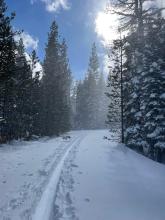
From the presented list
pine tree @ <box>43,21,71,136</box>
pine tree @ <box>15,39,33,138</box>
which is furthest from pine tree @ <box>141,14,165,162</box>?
pine tree @ <box>43,21,71,136</box>

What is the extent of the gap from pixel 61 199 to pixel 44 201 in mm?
642

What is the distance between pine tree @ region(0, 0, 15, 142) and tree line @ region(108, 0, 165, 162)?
33.3 feet

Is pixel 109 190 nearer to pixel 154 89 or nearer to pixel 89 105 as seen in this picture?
pixel 154 89

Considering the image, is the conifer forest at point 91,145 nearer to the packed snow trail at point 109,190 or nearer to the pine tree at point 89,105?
the packed snow trail at point 109,190

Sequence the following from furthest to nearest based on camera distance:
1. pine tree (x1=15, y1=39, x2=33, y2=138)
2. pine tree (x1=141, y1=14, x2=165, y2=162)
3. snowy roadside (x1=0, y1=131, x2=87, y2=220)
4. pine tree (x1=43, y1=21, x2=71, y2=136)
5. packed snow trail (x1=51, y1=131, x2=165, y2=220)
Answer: pine tree (x1=43, y1=21, x2=71, y2=136) < pine tree (x1=15, y1=39, x2=33, y2=138) < pine tree (x1=141, y1=14, x2=165, y2=162) < packed snow trail (x1=51, y1=131, x2=165, y2=220) < snowy roadside (x1=0, y1=131, x2=87, y2=220)

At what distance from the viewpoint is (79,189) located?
36.8 feet

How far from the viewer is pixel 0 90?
25.7 m

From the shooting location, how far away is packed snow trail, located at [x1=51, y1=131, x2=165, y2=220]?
8930 mm

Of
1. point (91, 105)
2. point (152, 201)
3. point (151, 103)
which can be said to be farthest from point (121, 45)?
point (91, 105)

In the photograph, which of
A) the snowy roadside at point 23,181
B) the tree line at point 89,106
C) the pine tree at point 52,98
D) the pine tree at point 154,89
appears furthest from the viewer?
the tree line at point 89,106

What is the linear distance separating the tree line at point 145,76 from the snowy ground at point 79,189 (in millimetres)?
4940

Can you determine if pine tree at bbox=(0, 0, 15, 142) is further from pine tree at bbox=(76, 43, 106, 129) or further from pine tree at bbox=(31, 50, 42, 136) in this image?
pine tree at bbox=(76, 43, 106, 129)

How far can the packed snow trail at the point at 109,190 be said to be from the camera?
8.93 meters

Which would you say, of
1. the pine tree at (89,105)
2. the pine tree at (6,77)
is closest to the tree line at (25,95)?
the pine tree at (6,77)
